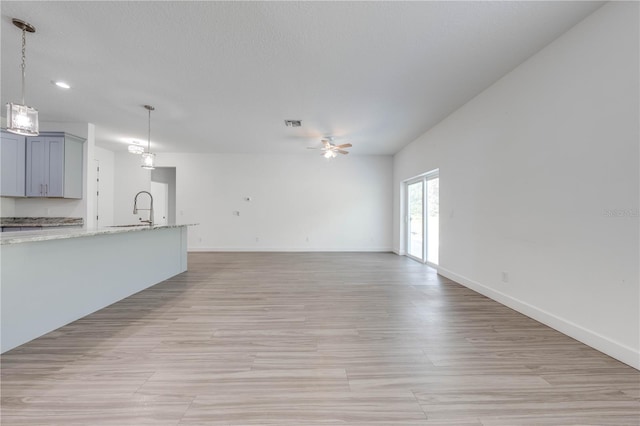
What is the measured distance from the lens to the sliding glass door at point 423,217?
18.0ft

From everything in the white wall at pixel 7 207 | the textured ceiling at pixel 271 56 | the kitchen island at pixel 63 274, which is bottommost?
the kitchen island at pixel 63 274

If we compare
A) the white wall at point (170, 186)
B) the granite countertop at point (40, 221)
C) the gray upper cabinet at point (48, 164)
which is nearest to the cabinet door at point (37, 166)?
the gray upper cabinet at point (48, 164)

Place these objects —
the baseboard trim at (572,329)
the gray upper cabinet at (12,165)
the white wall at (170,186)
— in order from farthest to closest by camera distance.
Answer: the white wall at (170,186)
the gray upper cabinet at (12,165)
the baseboard trim at (572,329)

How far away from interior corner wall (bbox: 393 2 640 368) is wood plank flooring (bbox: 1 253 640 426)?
0.31 m

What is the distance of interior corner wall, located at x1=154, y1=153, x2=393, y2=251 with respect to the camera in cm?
738

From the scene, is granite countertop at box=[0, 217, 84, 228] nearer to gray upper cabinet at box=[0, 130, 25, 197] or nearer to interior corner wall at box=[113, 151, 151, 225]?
gray upper cabinet at box=[0, 130, 25, 197]

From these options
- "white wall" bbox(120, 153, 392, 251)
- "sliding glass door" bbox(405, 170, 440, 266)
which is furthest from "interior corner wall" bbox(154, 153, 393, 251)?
"sliding glass door" bbox(405, 170, 440, 266)

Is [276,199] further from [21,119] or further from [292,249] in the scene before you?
[21,119]

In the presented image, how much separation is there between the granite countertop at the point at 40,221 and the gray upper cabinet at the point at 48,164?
1.72 ft

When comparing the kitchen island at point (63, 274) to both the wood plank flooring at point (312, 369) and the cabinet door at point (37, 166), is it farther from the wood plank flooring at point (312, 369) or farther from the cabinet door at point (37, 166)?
the cabinet door at point (37, 166)

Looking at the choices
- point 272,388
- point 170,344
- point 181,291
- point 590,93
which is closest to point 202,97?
point 181,291

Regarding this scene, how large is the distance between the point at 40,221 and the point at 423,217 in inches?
309

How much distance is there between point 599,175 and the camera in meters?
2.09

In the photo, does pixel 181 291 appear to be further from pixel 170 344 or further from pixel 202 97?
pixel 202 97
